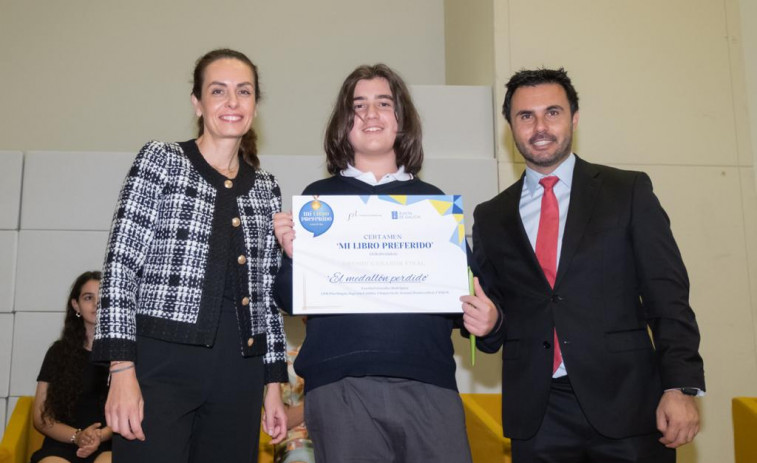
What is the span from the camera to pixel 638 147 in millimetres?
4469

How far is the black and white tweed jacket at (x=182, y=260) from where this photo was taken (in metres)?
1.98

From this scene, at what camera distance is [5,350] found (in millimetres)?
4250

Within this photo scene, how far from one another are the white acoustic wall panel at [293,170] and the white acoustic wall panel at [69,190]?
90 centimetres

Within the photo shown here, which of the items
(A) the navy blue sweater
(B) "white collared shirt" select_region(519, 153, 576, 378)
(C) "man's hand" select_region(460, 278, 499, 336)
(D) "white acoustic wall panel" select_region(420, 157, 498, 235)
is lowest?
(A) the navy blue sweater

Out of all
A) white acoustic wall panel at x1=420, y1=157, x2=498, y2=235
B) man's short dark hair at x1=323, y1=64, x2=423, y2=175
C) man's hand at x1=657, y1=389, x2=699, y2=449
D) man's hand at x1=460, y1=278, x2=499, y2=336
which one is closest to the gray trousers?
man's hand at x1=460, y1=278, x2=499, y2=336

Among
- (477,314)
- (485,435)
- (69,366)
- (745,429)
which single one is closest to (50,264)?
(69,366)

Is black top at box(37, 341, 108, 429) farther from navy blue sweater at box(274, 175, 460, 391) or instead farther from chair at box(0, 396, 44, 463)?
navy blue sweater at box(274, 175, 460, 391)

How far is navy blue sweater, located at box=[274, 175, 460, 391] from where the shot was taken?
6.46 ft

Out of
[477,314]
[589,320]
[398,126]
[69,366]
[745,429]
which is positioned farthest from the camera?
[69,366]

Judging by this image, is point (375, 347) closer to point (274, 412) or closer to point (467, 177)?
point (274, 412)

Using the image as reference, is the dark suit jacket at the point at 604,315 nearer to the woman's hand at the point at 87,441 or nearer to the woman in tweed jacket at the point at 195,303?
the woman in tweed jacket at the point at 195,303

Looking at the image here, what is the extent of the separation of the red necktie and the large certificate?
34 cm

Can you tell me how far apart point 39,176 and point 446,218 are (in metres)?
3.25

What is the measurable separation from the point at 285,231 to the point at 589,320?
3.23 feet
